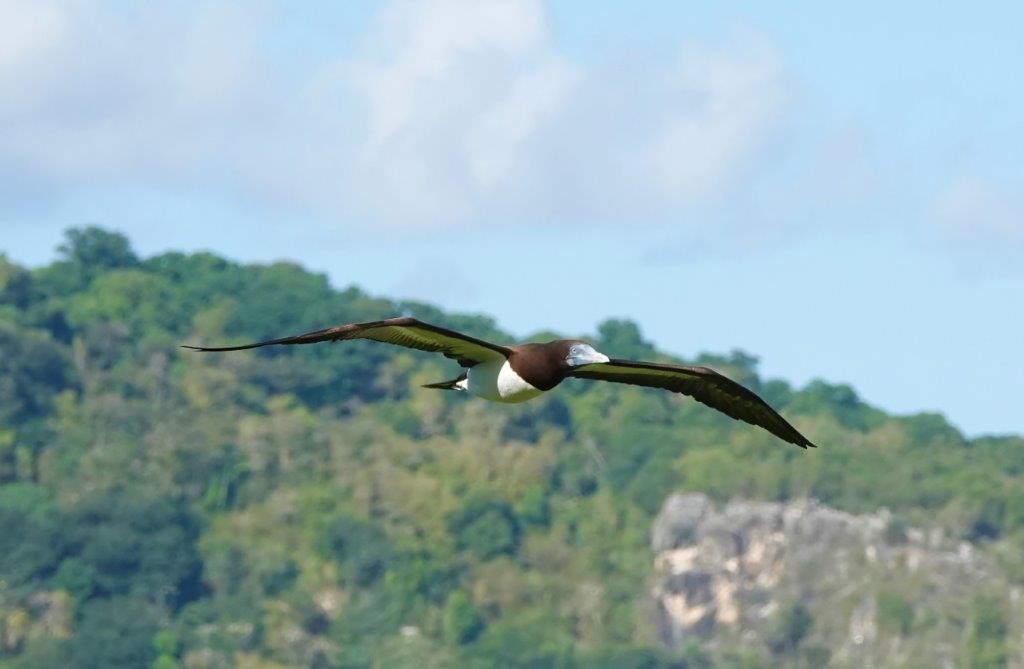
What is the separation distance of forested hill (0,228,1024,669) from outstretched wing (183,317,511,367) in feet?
278

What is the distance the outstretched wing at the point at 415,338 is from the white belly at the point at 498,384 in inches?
3.5

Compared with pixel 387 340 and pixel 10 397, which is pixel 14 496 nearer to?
pixel 10 397

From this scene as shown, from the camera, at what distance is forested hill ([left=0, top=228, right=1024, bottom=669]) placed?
110 meters

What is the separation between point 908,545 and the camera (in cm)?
11306

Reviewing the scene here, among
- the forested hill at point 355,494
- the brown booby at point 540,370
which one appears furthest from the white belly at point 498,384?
the forested hill at point 355,494

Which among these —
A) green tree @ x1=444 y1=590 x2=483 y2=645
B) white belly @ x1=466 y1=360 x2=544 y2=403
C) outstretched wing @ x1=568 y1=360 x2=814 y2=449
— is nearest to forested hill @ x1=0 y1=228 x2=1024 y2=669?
green tree @ x1=444 y1=590 x2=483 y2=645

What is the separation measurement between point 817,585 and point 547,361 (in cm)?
9192

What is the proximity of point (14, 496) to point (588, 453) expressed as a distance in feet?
87.4

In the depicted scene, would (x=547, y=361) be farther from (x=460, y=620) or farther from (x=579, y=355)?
(x=460, y=620)

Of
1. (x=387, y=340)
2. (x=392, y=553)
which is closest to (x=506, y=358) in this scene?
(x=387, y=340)

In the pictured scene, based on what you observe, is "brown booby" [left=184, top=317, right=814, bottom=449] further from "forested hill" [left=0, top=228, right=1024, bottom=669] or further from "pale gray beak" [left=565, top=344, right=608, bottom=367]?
"forested hill" [left=0, top=228, right=1024, bottom=669]

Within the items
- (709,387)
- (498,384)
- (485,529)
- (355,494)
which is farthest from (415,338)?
(355,494)

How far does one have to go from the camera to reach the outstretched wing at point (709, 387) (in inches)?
833

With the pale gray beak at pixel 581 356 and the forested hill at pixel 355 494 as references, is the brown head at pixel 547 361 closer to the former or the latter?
the pale gray beak at pixel 581 356
